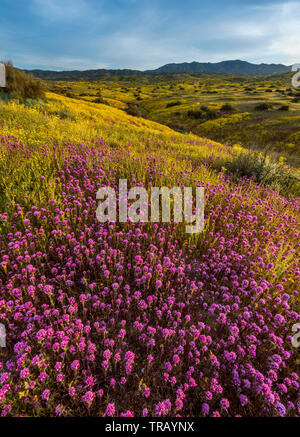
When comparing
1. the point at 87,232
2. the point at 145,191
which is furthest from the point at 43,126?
the point at 87,232

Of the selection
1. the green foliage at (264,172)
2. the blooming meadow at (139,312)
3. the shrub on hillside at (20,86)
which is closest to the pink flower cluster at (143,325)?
the blooming meadow at (139,312)

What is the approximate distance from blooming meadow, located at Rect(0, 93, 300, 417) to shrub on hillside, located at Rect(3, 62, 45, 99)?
41.6 feet

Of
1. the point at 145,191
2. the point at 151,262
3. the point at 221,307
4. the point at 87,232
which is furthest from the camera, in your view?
the point at 145,191

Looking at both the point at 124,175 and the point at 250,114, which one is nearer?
the point at 124,175

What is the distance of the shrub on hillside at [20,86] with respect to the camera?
1361 cm

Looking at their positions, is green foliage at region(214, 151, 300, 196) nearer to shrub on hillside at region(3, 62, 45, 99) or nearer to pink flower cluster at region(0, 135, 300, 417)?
pink flower cluster at region(0, 135, 300, 417)

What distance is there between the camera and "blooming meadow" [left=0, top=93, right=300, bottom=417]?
5.40ft

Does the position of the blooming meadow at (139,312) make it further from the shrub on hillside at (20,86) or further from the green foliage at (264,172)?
the shrub on hillside at (20,86)

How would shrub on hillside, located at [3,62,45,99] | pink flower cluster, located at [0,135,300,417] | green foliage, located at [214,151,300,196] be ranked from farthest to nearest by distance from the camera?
shrub on hillside, located at [3,62,45,99]
green foliage, located at [214,151,300,196]
pink flower cluster, located at [0,135,300,417]

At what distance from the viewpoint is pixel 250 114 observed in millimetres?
37469

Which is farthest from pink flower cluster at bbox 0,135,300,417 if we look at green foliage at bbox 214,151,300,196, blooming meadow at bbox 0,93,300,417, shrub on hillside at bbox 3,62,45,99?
shrub on hillside at bbox 3,62,45,99

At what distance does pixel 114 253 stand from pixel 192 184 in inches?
110

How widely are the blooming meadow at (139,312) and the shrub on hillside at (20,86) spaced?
12666mm
